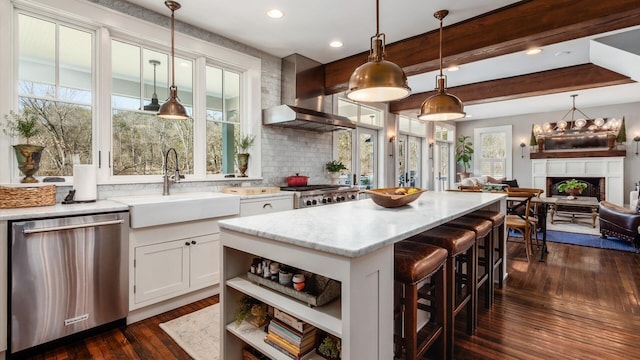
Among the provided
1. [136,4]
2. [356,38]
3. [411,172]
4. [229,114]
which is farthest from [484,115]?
[136,4]

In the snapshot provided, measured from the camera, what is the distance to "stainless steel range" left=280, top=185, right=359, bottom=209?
12.3ft

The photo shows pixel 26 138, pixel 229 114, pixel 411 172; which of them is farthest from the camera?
pixel 411 172

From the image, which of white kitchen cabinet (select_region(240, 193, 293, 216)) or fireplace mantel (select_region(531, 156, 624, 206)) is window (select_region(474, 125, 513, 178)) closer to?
fireplace mantel (select_region(531, 156, 624, 206))

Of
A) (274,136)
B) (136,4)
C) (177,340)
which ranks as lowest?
(177,340)

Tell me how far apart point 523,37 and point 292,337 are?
322 cm

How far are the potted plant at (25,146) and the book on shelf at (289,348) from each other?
2337 mm

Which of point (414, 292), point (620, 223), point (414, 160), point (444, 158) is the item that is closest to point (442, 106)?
point (414, 292)

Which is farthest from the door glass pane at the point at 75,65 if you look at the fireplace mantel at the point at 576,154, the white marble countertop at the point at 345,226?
the fireplace mantel at the point at 576,154

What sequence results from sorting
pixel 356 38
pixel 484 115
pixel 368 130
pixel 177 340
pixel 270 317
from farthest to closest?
pixel 484 115
pixel 368 130
pixel 356 38
pixel 177 340
pixel 270 317

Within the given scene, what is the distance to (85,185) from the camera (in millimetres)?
2459

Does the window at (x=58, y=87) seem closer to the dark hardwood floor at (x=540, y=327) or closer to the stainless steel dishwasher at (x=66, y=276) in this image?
the stainless steel dishwasher at (x=66, y=276)

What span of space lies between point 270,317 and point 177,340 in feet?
3.31

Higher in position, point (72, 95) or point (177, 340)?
point (72, 95)

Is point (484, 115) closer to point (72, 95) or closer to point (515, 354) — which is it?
point (515, 354)
